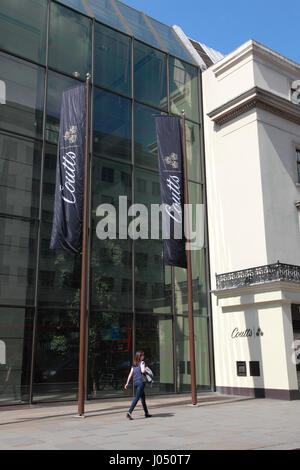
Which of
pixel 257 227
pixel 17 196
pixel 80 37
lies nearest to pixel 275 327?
pixel 257 227

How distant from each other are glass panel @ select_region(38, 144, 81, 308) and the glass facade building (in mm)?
40

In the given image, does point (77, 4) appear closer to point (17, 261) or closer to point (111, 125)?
point (111, 125)

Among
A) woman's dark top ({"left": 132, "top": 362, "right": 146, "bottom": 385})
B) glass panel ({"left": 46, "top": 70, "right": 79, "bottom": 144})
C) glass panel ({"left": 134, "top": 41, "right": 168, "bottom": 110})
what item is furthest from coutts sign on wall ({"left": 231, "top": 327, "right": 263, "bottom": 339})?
glass panel ({"left": 134, "top": 41, "right": 168, "bottom": 110})

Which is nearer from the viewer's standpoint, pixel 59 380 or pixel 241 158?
pixel 59 380

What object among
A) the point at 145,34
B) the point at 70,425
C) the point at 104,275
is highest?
the point at 145,34

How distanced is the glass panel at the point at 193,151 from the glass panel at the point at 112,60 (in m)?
4.03

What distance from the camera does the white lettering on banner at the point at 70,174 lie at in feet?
47.7

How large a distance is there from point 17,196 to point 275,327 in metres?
11.6

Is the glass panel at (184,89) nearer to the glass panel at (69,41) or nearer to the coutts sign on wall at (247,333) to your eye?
the glass panel at (69,41)

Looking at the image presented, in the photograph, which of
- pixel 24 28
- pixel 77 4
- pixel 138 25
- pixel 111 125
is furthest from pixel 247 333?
pixel 77 4

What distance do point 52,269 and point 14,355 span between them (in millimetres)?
3438

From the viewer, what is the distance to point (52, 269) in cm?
1716

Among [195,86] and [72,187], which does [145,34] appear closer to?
[195,86]

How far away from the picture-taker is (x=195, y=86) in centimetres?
2444
